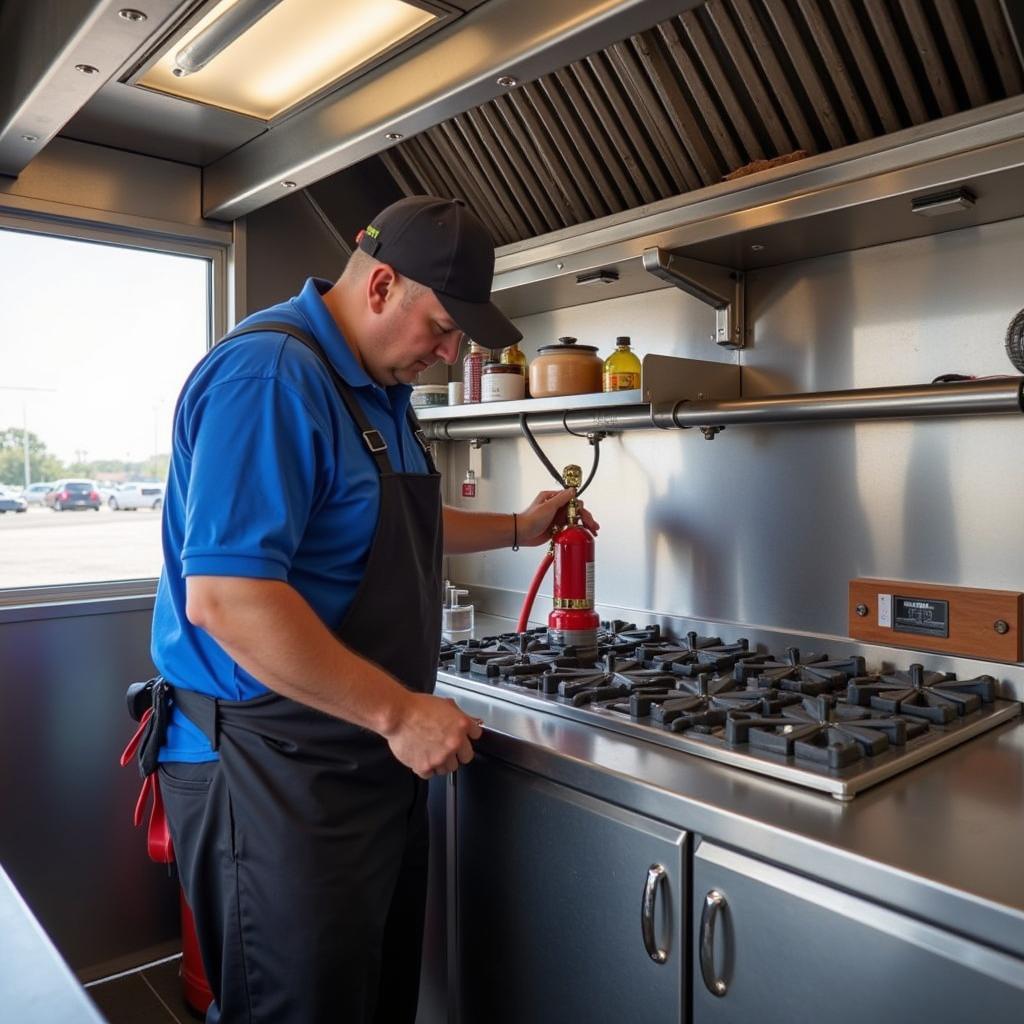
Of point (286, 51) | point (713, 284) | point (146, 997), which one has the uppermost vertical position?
point (286, 51)

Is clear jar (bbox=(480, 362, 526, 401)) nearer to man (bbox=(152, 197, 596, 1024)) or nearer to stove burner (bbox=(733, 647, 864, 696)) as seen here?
man (bbox=(152, 197, 596, 1024))

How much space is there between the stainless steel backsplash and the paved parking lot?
1.15 meters

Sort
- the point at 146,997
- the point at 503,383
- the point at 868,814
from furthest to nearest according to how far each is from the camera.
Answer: the point at 146,997
the point at 503,383
the point at 868,814

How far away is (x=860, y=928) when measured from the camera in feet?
3.42

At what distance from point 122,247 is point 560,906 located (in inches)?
77.3

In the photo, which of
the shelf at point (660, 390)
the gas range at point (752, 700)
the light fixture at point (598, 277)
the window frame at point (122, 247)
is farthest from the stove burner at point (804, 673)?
the window frame at point (122, 247)

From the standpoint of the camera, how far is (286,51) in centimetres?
183

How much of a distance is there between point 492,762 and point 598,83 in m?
1.32

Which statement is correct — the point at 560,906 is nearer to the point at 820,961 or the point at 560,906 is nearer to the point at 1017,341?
the point at 820,961

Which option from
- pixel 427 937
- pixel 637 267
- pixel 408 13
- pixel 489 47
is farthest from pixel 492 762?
pixel 408 13

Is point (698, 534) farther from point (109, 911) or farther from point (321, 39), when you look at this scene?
point (109, 911)

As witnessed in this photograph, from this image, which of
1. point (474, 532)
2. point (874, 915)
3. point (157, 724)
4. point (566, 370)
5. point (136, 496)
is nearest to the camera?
point (874, 915)

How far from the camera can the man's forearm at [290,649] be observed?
1.14 meters

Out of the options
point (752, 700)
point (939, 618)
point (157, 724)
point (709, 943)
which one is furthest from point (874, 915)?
point (157, 724)
